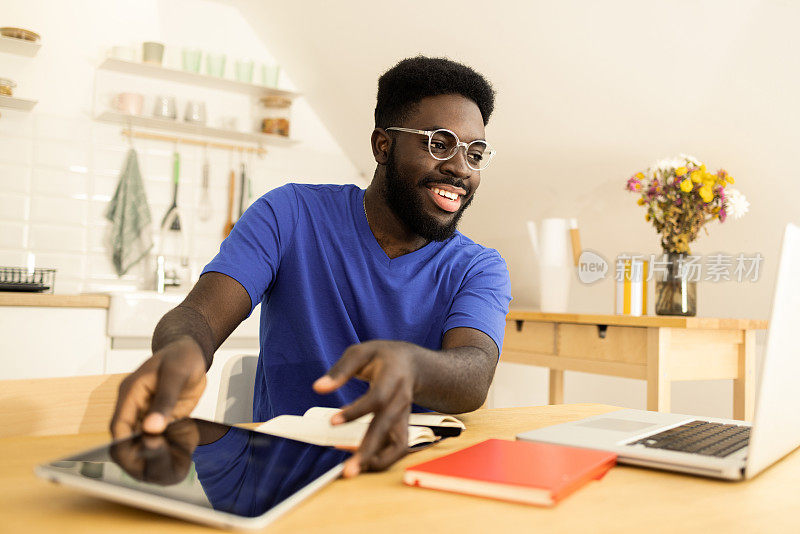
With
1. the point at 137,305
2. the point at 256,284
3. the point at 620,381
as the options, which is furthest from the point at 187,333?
the point at 620,381

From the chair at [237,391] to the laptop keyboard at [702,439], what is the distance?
776 mm

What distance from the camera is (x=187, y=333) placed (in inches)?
36.7

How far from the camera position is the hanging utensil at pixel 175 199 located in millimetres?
3240

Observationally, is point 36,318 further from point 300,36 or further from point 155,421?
point 155,421

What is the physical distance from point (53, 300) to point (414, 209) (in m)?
1.66

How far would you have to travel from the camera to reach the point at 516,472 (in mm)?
601

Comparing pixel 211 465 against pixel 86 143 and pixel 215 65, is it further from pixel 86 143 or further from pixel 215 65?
pixel 215 65

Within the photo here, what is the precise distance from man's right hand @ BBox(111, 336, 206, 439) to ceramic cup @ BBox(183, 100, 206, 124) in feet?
8.87

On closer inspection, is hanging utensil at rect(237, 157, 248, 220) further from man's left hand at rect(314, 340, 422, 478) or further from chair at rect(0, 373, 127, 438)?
man's left hand at rect(314, 340, 422, 478)

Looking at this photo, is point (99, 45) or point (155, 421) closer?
point (155, 421)

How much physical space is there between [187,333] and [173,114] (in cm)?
246

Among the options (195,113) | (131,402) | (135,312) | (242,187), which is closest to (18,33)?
(195,113)

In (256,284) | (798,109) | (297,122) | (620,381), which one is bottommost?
(620,381)

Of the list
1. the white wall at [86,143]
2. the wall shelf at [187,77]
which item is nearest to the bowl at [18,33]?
the white wall at [86,143]
